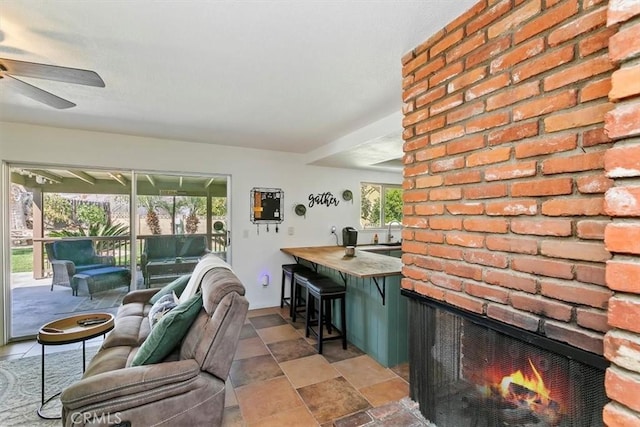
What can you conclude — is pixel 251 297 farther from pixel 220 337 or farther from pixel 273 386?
pixel 220 337

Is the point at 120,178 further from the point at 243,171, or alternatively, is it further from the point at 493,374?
the point at 493,374

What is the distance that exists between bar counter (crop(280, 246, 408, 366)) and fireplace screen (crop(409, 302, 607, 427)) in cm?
89

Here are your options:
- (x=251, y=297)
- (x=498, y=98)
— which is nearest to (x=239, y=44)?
(x=498, y=98)

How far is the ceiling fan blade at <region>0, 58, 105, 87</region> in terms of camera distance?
1.54 meters

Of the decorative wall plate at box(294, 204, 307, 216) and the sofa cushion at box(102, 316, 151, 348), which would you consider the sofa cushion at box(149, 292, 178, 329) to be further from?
the decorative wall plate at box(294, 204, 307, 216)

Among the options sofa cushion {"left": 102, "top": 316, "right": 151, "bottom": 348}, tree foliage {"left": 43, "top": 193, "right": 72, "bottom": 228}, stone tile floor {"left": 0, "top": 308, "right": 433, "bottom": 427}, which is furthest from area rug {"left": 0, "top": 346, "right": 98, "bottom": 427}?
tree foliage {"left": 43, "top": 193, "right": 72, "bottom": 228}

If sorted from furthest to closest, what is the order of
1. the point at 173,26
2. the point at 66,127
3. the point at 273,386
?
the point at 66,127 → the point at 273,386 → the point at 173,26

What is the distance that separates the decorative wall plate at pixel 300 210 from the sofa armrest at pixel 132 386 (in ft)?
10.1

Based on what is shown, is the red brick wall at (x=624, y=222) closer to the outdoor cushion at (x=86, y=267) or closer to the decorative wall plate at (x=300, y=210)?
the decorative wall plate at (x=300, y=210)

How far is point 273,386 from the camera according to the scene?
7.85 feet

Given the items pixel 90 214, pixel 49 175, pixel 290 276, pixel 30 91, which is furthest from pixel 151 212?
pixel 30 91

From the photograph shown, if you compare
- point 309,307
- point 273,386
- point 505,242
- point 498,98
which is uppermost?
point 498,98

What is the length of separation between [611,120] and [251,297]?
425cm

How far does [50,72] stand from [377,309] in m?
2.92
